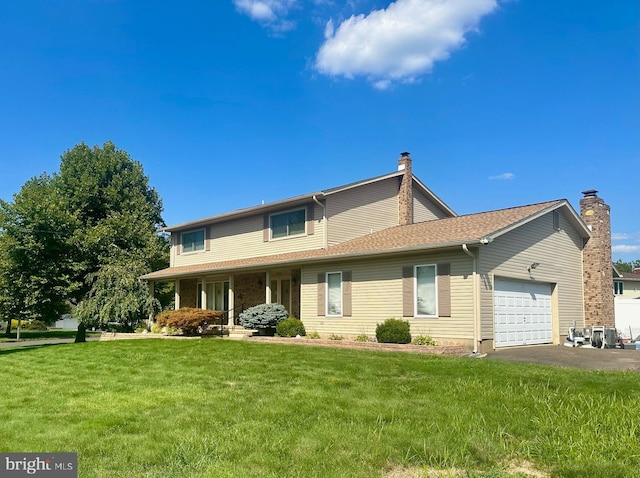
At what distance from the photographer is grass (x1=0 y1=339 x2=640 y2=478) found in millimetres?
4578

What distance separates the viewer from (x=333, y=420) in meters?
5.82

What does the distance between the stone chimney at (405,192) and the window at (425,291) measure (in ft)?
21.0

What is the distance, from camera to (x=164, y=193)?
3781 cm

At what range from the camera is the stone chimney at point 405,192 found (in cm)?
2138

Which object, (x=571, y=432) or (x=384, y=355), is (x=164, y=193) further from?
(x=571, y=432)

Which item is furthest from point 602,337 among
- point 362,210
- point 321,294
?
point 362,210

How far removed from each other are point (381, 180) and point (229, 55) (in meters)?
7.71

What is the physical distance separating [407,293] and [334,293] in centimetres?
326

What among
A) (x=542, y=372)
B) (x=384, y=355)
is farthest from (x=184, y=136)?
(x=542, y=372)

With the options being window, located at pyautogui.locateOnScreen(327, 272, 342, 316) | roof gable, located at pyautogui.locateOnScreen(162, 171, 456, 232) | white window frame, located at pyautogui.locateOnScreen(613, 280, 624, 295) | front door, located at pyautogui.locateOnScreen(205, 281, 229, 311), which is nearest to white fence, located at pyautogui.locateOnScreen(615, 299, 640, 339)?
roof gable, located at pyautogui.locateOnScreen(162, 171, 456, 232)

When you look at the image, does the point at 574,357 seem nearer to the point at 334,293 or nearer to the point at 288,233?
the point at 334,293

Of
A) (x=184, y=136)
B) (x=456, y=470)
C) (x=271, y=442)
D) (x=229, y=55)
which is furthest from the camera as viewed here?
(x=184, y=136)

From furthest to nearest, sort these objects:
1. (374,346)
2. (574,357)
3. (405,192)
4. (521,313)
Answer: (405,192)
(521,313)
(374,346)
(574,357)

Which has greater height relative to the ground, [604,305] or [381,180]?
[381,180]
